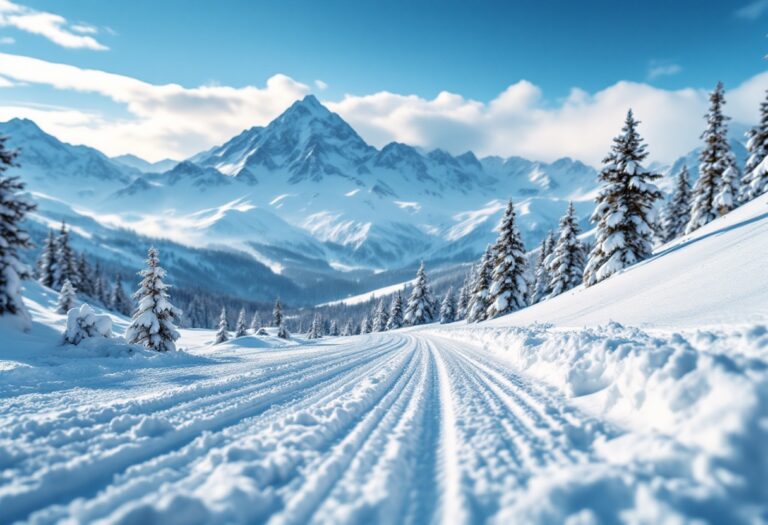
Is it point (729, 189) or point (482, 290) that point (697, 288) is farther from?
point (482, 290)

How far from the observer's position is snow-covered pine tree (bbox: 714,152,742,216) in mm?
30609

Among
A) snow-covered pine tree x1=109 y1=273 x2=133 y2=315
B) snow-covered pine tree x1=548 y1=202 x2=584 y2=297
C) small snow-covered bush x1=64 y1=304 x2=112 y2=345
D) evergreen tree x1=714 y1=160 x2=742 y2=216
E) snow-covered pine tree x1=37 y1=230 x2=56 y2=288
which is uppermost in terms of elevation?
evergreen tree x1=714 y1=160 x2=742 y2=216

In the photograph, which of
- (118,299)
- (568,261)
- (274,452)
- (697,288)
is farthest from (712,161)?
(118,299)

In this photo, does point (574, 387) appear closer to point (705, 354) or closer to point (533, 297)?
point (705, 354)

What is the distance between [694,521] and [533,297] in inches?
1963

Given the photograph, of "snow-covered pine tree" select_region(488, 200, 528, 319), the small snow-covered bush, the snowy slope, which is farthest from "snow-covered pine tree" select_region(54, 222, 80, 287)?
the snowy slope

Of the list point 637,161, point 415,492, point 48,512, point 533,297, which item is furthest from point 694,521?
point 533,297

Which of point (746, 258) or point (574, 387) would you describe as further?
point (746, 258)

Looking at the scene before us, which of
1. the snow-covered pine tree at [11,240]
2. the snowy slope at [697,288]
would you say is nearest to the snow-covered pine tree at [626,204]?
the snowy slope at [697,288]

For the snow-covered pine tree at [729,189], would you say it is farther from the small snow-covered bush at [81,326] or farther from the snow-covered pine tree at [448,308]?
the small snow-covered bush at [81,326]

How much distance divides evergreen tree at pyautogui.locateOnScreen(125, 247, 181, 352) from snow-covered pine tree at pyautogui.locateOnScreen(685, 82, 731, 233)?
42.8 meters

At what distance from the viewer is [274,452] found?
3.38m

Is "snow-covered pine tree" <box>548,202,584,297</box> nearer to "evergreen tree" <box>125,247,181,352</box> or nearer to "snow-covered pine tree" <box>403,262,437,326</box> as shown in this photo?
"snow-covered pine tree" <box>403,262,437,326</box>

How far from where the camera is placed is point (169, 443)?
3.65 m
